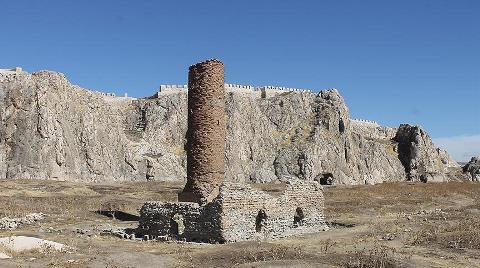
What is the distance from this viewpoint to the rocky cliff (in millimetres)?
63312

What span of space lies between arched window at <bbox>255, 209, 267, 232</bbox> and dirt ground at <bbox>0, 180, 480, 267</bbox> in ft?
3.61

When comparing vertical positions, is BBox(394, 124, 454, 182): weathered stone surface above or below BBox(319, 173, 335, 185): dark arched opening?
above

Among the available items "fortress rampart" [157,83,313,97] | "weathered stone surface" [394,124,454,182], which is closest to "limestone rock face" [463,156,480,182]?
"weathered stone surface" [394,124,454,182]

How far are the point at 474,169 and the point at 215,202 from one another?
270 ft

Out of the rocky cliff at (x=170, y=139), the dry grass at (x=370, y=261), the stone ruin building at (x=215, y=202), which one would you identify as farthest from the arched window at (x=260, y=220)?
the rocky cliff at (x=170, y=139)

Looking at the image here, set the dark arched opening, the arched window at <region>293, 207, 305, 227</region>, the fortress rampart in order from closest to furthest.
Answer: the arched window at <region>293, 207, 305, 227</region> < the dark arched opening < the fortress rampart

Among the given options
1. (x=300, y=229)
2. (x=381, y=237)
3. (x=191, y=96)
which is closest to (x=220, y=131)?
(x=191, y=96)

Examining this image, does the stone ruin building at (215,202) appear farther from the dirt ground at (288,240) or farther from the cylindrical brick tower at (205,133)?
the dirt ground at (288,240)

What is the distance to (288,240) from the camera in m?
21.9

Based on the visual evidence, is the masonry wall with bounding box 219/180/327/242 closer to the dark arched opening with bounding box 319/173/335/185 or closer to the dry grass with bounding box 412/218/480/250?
the dry grass with bounding box 412/218/480/250

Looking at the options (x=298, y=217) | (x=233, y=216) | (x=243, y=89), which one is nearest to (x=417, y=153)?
(x=243, y=89)

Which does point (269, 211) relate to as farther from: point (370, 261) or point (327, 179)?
point (327, 179)

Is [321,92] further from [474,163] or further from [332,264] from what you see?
[332,264]

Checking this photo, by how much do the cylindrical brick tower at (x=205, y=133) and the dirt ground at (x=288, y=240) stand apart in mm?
4379
